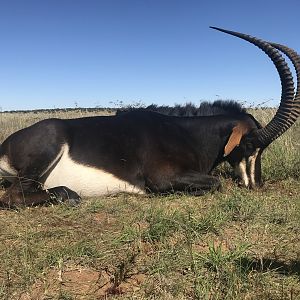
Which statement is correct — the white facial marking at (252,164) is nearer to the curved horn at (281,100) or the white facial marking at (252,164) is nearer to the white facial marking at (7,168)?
the curved horn at (281,100)

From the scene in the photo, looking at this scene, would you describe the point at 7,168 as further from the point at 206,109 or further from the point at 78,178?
the point at 206,109

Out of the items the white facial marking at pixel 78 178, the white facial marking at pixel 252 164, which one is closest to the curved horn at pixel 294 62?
the white facial marking at pixel 252 164

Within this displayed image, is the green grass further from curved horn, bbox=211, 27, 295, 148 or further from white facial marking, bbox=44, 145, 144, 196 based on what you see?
curved horn, bbox=211, 27, 295, 148

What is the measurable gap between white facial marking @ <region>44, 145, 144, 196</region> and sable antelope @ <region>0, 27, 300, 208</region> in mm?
11

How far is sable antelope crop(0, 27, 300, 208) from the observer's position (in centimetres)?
496

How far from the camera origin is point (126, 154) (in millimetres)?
5246

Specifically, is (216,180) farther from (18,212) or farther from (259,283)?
(259,283)

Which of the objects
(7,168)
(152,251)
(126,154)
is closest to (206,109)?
(126,154)

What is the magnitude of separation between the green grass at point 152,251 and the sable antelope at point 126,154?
→ 0.47 m

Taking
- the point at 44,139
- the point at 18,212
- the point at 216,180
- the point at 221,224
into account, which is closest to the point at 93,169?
the point at 44,139

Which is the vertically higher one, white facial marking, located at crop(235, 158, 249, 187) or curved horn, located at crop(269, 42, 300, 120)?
curved horn, located at crop(269, 42, 300, 120)

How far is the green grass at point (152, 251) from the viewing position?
259 centimetres

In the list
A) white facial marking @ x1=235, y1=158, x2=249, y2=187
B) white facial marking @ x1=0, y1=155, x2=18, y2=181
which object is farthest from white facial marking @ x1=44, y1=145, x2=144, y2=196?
white facial marking @ x1=235, y1=158, x2=249, y2=187

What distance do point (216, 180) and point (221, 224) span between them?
1636 mm
